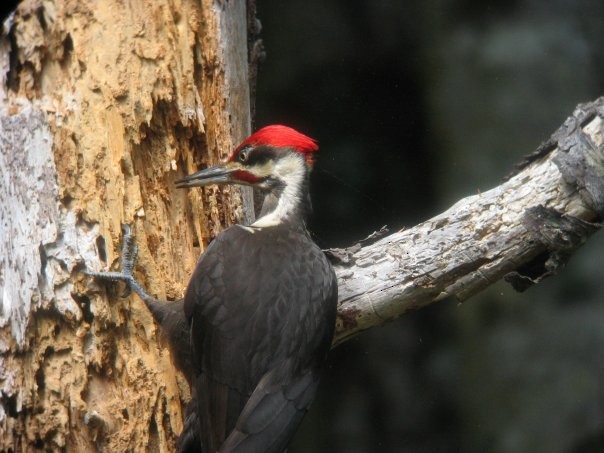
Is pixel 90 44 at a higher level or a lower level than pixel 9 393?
higher

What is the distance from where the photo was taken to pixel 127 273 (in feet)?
7.41

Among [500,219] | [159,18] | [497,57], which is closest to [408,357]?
[497,57]

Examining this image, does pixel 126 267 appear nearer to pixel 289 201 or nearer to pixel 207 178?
pixel 207 178

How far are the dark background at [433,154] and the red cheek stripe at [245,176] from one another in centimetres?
185

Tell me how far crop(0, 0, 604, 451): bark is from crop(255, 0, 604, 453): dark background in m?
2.03

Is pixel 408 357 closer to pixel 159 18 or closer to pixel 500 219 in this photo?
pixel 500 219

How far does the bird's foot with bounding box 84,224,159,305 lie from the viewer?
88.2 inches

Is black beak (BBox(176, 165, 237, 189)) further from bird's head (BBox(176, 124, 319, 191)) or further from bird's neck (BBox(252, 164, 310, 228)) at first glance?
bird's neck (BBox(252, 164, 310, 228))

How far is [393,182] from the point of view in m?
4.61

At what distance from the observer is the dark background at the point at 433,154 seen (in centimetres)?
443

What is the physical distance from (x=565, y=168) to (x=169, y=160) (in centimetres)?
115

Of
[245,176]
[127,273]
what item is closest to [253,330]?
[127,273]

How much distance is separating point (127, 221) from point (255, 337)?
485 millimetres

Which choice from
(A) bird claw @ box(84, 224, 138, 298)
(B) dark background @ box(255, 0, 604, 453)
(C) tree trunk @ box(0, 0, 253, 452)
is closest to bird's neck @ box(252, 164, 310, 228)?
(C) tree trunk @ box(0, 0, 253, 452)
